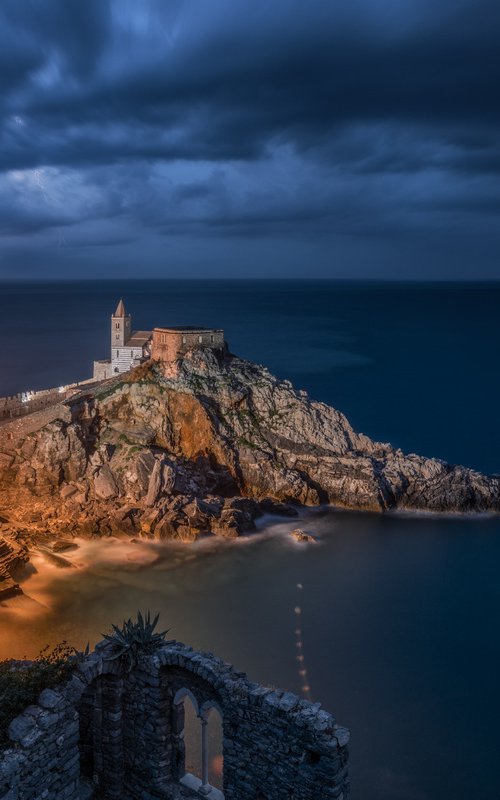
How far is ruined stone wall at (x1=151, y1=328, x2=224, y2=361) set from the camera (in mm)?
41125

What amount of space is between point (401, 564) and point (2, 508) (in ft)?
65.6

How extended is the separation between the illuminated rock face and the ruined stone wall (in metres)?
31.1

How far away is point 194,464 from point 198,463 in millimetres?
256

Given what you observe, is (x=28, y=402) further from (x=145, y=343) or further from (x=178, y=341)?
(x=145, y=343)

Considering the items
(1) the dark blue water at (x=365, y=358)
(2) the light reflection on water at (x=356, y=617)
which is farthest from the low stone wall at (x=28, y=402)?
(1) the dark blue water at (x=365, y=358)

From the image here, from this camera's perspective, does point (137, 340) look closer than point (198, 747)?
No

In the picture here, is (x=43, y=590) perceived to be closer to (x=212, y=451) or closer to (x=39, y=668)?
(x=212, y=451)

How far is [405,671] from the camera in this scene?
21.1 metres

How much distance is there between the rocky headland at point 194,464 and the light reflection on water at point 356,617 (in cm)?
180

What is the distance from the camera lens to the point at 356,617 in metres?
24.4

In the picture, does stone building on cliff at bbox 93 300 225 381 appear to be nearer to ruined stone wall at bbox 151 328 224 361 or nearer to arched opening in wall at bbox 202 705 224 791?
ruined stone wall at bbox 151 328 224 361

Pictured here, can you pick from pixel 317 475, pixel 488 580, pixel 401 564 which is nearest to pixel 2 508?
pixel 317 475

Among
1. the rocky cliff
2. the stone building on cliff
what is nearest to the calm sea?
the rocky cliff

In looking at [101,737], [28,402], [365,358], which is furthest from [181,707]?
[365,358]
